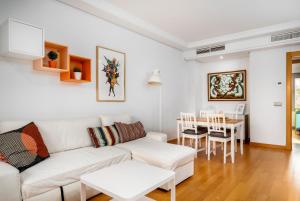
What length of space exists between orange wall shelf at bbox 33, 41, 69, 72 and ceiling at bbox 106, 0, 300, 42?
112 centimetres

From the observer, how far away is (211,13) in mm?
3371

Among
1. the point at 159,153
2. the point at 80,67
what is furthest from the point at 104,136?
the point at 80,67

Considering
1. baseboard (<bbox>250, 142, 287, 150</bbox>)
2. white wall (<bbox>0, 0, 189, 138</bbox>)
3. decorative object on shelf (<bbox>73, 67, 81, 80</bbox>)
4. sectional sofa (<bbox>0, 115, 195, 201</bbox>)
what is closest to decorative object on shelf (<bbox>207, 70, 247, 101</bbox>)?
baseboard (<bbox>250, 142, 287, 150</bbox>)

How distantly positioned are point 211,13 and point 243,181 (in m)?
2.77

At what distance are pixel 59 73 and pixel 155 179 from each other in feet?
6.75

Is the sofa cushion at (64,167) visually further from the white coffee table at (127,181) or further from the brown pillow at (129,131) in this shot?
the brown pillow at (129,131)

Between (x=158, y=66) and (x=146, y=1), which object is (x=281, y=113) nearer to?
(x=158, y=66)

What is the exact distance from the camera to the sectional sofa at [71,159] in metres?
1.60

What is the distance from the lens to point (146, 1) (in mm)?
2979

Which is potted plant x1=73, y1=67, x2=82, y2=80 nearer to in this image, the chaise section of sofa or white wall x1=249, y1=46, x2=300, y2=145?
the chaise section of sofa

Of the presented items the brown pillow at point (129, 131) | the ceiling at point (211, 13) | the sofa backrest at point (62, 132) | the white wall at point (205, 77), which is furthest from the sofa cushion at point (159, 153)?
the white wall at point (205, 77)

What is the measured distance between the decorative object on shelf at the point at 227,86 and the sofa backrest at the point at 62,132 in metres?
4.11

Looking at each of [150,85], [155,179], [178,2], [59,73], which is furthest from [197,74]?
→ [155,179]

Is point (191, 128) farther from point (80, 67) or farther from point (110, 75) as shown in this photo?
point (80, 67)
